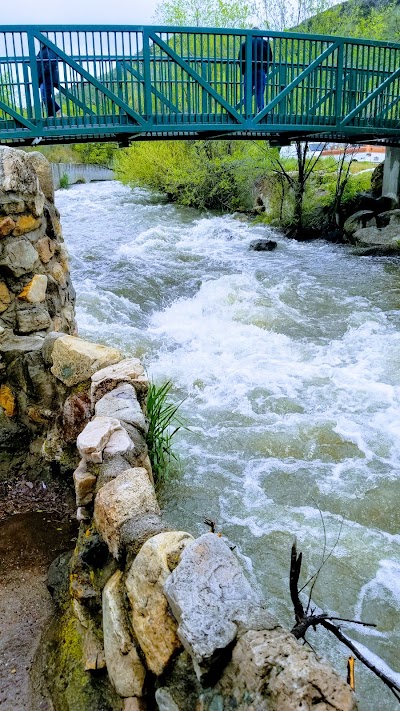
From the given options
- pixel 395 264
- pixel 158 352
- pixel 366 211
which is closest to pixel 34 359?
pixel 158 352

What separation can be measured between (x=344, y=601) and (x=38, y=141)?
27.5 feet

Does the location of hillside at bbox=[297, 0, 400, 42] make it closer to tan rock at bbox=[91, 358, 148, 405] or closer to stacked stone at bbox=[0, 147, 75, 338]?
stacked stone at bbox=[0, 147, 75, 338]

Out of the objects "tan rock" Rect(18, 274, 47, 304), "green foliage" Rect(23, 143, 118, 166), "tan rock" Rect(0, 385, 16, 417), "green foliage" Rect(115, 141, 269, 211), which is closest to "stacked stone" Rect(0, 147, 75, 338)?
"tan rock" Rect(18, 274, 47, 304)

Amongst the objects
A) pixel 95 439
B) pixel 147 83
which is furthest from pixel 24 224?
pixel 147 83

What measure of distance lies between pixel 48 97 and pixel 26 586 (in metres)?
7.57

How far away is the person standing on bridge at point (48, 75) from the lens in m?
8.70

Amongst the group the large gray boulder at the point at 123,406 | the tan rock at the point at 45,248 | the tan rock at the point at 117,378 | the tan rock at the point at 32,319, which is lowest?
the large gray boulder at the point at 123,406

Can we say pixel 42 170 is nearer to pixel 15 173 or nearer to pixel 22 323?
pixel 15 173

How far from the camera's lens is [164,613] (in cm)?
230

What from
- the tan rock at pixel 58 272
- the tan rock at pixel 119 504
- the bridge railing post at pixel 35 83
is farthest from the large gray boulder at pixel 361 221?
the tan rock at pixel 119 504

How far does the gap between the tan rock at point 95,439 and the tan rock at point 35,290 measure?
1836mm

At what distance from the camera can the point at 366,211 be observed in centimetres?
1633

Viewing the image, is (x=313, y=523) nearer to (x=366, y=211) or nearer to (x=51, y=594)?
(x=51, y=594)

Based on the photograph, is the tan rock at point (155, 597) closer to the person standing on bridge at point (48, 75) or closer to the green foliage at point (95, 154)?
the person standing on bridge at point (48, 75)
